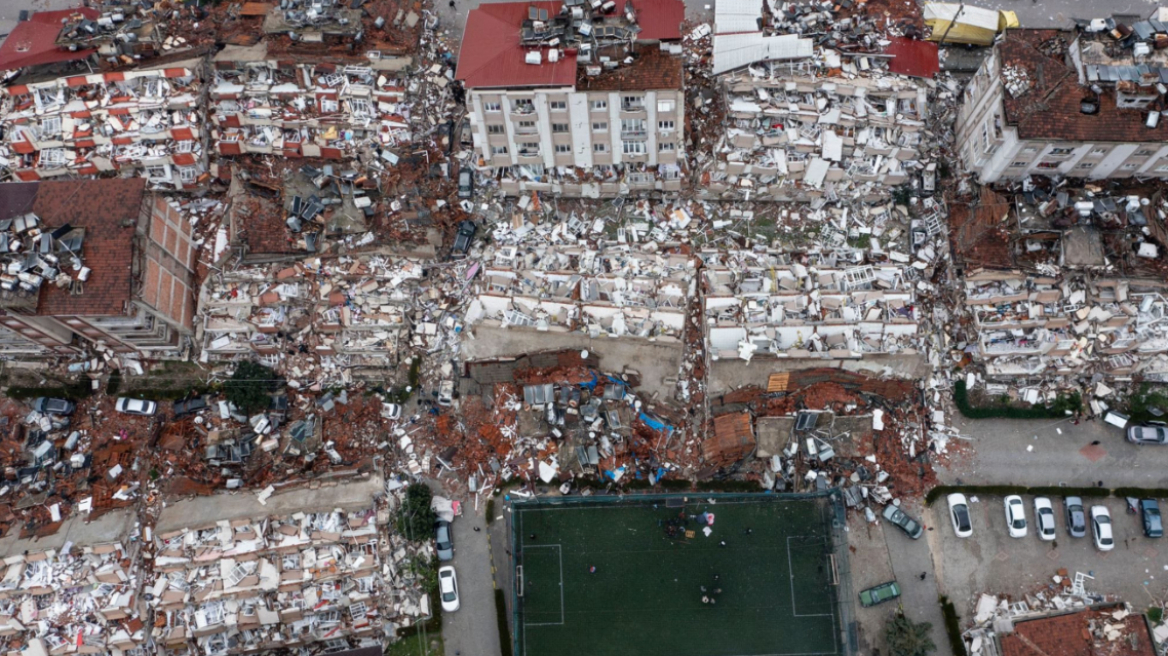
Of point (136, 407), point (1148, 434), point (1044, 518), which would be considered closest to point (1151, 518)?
point (1148, 434)

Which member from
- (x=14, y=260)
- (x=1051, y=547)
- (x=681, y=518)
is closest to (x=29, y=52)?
(x=14, y=260)

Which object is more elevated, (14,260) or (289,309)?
(14,260)

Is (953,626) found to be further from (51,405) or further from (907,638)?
(51,405)

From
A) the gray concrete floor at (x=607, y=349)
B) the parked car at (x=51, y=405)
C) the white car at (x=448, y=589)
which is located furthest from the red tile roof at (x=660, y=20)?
the parked car at (x=51, y=405)

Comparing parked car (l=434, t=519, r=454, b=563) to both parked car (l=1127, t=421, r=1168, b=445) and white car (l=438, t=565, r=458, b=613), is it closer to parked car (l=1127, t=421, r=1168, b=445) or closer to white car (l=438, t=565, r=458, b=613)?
white car (l=438, t=565, r=458, b=613)

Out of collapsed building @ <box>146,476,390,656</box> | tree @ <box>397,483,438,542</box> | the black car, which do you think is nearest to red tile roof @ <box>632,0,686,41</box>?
the black car

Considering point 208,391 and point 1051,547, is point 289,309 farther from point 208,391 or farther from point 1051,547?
point 1051,547
